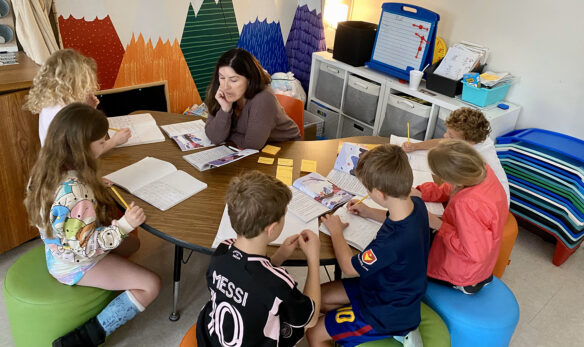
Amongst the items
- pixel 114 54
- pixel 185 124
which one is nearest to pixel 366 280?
pixel 185 124

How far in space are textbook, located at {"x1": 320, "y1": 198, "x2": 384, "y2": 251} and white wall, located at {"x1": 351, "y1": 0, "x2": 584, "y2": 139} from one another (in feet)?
6.30

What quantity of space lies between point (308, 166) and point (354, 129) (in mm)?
1684

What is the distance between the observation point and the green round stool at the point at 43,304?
1.62 metres

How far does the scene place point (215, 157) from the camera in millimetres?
2076

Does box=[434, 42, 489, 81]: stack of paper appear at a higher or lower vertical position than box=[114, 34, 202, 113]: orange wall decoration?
higher

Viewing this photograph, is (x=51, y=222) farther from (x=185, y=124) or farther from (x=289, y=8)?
(x=289, y=8)

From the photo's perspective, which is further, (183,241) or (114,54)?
(114,54)

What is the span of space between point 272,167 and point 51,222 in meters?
0.91

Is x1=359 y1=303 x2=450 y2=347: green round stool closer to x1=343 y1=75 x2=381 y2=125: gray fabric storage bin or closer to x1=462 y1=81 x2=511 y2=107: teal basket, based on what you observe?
x1=462 y1=81 x2=511 y2=107: teal basket

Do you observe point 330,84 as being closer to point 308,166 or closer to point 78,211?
point 308,166

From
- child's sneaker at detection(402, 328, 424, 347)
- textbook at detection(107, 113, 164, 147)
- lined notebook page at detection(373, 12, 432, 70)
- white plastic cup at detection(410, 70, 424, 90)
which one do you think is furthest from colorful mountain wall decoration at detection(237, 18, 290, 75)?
child's sneaker at detection(402, 328, 424, 347)

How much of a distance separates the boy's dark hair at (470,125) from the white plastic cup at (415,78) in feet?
3.64

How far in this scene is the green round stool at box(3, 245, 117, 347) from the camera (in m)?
1.62

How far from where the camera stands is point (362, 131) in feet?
11.8
